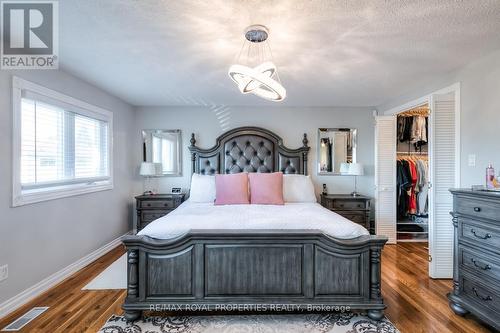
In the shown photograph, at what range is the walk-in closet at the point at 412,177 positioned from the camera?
Result: 4543 millimetres

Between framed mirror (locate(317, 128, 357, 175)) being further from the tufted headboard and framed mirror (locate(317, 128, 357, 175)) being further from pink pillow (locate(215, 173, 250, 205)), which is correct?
pink pillow (locate(215, 173, 250, 205))

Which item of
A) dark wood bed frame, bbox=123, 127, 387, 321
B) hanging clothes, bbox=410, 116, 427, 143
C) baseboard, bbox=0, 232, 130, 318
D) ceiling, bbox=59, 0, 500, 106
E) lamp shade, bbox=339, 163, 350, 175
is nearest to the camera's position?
ceiling, bbox=59, 0, 500, 106

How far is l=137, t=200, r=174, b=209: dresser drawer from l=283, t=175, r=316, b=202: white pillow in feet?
6.01

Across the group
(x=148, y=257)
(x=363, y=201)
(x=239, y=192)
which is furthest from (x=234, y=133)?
(x=148, y=257)

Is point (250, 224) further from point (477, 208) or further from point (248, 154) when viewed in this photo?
point (248, 154)

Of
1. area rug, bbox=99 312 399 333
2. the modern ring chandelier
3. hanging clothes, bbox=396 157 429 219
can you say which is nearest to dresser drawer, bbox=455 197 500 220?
area rug, bbox=99 312 399 333

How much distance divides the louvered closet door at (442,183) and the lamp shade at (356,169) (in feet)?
4.19

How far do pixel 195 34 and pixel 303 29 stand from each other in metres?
0.85

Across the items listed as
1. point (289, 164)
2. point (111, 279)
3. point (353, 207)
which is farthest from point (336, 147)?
point (111, 279)

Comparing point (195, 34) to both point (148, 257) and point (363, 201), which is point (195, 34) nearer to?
point (148, 257)

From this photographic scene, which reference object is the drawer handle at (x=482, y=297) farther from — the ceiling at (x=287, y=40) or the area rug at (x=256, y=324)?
the ceiling at (x=287, y=40)

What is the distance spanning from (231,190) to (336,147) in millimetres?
2244

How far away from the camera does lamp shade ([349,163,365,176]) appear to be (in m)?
4.27

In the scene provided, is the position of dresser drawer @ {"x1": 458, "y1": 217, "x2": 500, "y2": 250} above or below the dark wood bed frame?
above
